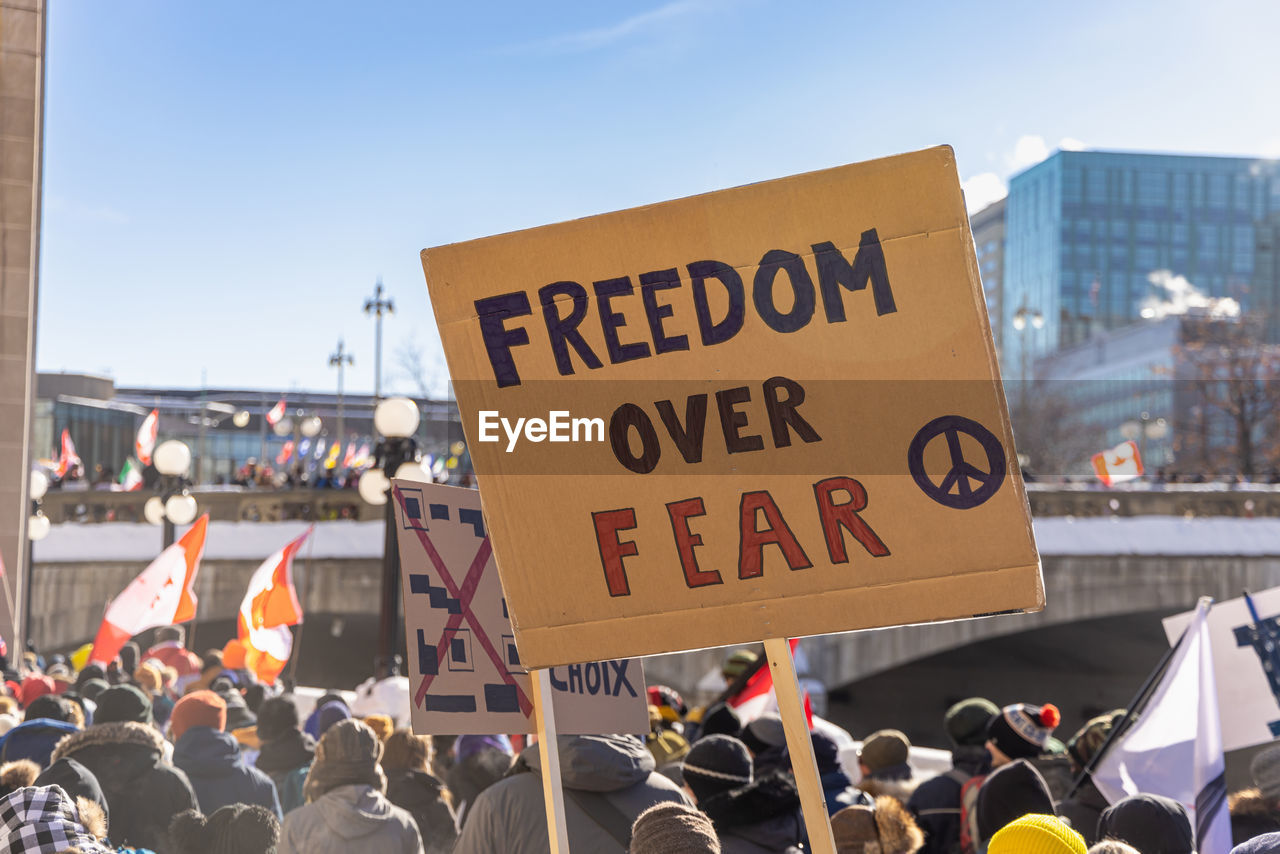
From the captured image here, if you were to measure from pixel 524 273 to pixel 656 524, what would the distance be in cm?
66

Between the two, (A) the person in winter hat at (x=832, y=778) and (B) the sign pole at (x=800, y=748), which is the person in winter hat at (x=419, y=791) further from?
(B) the sign pole at (x=800, y=748)

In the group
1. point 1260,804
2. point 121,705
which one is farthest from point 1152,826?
point 121,705

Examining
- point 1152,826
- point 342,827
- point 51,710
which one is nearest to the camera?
point 1152,826

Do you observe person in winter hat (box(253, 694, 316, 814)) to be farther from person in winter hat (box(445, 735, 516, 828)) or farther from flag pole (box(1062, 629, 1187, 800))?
flag pole (box(1062, 629, 1187, 800))

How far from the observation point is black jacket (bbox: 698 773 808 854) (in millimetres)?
4066

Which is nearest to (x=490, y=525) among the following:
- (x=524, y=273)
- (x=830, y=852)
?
(x=524, y=273)

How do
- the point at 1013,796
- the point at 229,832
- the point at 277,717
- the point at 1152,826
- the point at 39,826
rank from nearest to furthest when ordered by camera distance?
the point at 39,826
the point at 1152,826
the point at 229,832
the point at 1013,796
the point at 277,717

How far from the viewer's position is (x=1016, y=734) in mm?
5262

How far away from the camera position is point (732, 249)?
3041mm

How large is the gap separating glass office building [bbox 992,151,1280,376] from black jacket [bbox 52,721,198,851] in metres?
111

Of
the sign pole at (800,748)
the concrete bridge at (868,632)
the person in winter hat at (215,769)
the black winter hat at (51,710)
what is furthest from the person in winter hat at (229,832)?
the concrete bridge at (868,632)

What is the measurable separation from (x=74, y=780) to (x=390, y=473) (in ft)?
21.6

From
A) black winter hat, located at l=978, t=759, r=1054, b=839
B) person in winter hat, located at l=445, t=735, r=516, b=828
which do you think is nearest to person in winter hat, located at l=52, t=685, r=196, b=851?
person in winter hat, located at l=445, t=735, r=516, b=828

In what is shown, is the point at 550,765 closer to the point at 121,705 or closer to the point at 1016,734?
the point at 1016,734
